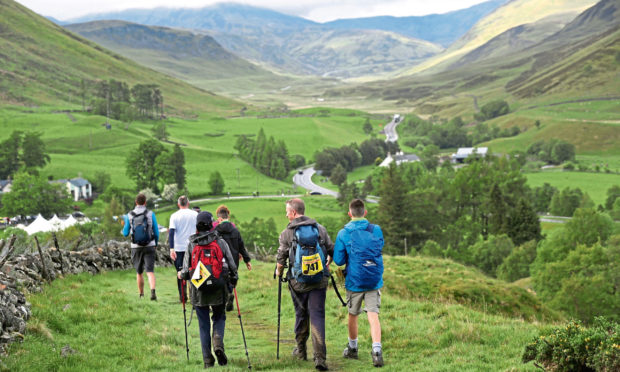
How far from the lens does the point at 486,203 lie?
99812 millimetres

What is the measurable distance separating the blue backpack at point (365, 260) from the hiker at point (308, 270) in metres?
0.53

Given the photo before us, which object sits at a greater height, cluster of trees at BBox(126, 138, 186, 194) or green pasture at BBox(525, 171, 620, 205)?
cluster of trees at BBox(126, 138, 186, 194)

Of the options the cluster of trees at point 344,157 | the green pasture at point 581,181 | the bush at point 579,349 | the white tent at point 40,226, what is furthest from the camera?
the cluster of trees at point 344,157

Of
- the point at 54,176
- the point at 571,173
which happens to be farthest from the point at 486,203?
the point at 54,176

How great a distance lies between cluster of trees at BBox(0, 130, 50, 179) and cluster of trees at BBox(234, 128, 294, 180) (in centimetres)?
6409

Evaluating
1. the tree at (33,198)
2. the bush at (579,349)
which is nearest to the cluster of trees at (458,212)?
the bush at (579,349)

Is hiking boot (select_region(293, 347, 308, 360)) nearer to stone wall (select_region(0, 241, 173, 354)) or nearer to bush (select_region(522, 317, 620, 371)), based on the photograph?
bush (select_region(522, 317, 620, 371))

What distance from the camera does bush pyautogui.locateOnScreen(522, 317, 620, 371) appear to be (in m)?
7.64

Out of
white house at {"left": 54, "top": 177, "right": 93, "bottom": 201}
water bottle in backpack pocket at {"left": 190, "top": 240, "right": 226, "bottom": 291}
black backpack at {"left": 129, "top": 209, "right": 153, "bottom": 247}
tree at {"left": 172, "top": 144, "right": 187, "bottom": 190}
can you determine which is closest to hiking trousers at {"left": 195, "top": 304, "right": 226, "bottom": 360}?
water bottle in backpack pocket at {"left": 190, "top": 240, "right": 226, "bottom": 291}

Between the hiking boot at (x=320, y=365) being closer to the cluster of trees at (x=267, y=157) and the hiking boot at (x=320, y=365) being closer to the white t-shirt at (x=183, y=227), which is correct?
the white t-shirt at (x=183, y=227)

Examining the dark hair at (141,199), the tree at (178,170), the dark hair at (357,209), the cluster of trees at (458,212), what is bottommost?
the cluster of trees at (458,212)

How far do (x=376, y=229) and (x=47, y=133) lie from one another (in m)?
183

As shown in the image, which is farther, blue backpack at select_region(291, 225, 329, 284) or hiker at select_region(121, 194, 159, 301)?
hiker at select_region(121, 194, 159, 301)

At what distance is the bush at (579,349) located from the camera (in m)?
7.64
